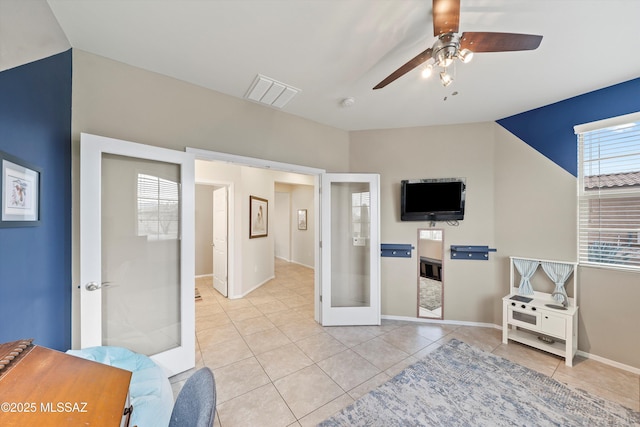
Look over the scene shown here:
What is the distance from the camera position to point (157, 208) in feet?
6.73

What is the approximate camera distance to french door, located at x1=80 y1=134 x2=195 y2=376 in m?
1.68

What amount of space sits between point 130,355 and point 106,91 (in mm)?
2051

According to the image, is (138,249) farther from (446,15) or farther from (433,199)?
(433,199)

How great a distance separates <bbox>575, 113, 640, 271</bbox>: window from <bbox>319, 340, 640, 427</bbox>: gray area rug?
1352mm

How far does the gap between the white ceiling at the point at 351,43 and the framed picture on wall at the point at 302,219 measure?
15.4 ft

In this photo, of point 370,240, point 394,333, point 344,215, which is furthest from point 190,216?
point 394,333

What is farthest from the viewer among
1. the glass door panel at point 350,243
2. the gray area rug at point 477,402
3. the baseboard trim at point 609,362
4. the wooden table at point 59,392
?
the glass door panel at point 350,243

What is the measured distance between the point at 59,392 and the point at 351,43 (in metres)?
2.33

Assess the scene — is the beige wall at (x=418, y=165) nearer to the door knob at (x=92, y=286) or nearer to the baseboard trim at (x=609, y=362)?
the baseboard trim at (x=609, y=362)

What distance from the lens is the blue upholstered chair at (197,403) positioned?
74 centimetres

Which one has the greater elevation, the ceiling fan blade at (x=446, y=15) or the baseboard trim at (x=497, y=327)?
the ceiling fan blade at (x=446, y=15)

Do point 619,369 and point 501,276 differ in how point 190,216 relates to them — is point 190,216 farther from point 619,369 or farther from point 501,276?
point 619,369

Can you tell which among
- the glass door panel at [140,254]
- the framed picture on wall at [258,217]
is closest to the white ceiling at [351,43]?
the glass door panel at [140,254]

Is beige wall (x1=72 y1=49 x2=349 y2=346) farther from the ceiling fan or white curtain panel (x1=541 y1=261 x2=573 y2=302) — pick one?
white curtain panel (x1=541 y1=261 x2=573 y2=302)
